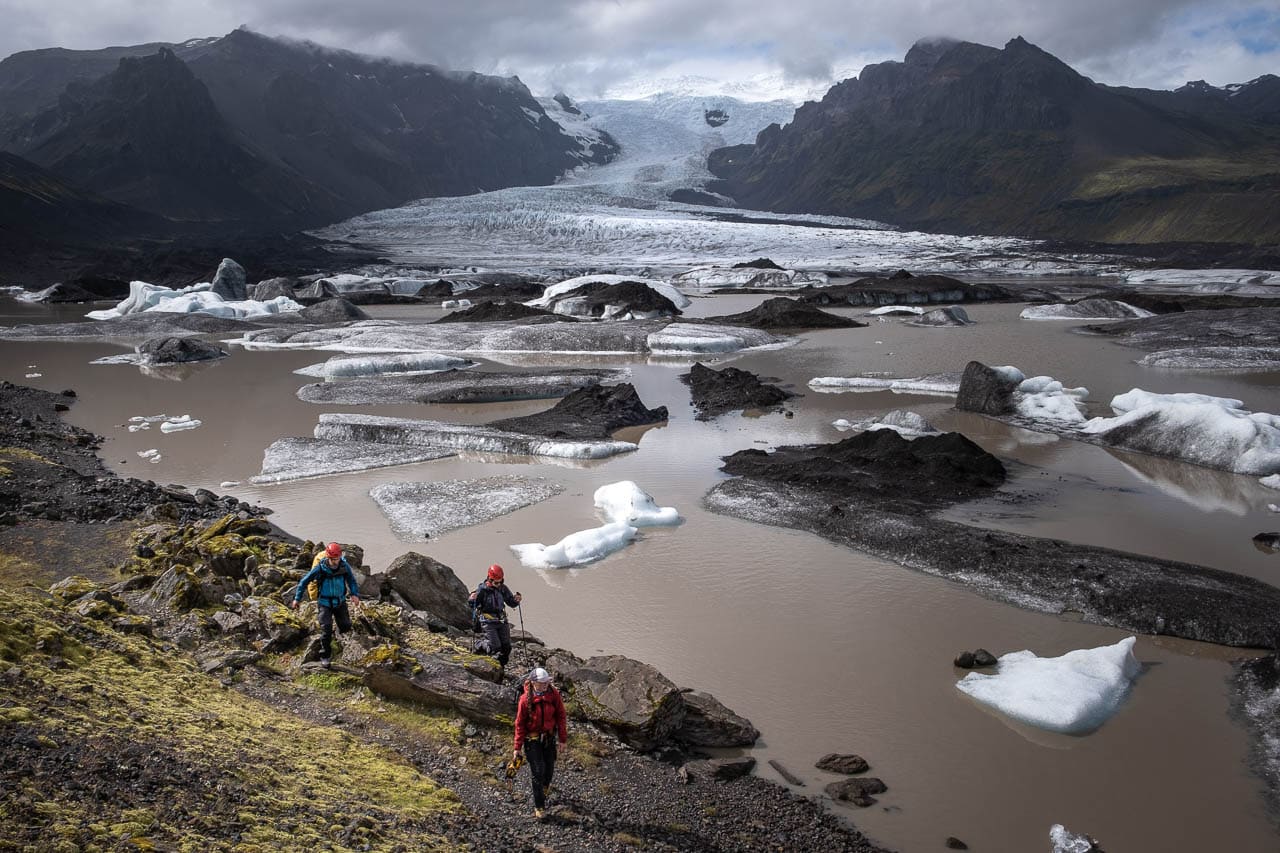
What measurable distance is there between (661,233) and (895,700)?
8053cm

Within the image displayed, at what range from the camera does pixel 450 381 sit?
28.4m

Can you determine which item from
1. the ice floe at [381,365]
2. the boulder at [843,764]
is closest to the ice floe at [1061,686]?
the boulder at [843,764]

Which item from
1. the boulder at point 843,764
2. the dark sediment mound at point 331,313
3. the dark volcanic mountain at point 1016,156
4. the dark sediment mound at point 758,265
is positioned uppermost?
the dark volcanic mountain at point 1016,156

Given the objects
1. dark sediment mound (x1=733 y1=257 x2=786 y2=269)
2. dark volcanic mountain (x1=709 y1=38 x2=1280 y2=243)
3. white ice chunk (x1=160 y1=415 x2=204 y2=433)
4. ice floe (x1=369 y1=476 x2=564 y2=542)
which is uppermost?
dark volcanic mountain (x1=709 y1=38 x2=1280 y2=243)

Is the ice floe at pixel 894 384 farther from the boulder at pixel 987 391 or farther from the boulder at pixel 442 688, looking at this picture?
the boulder at pixel 442 688

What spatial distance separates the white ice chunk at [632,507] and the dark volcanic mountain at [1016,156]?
76.6m

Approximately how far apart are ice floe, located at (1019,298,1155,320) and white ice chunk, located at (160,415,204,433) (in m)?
39.9

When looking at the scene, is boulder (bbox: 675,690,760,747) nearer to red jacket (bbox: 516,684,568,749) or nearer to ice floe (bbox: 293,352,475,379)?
red jacket (bbox: 516,684,568,749)

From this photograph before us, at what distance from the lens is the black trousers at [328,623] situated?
8727 mm

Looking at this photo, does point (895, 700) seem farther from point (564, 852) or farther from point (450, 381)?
point (450, 381)

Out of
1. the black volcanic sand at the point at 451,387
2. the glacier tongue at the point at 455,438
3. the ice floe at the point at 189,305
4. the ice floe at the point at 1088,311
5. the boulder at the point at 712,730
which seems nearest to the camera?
the boulder at the point at 712,730

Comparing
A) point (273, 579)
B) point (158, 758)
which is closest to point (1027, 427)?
point (273, 579)

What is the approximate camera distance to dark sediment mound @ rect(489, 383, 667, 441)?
70.1 feet

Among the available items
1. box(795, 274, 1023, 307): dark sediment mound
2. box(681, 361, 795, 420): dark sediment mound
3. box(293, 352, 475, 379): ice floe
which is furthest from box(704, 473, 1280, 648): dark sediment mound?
box(795, 274, 1023, 307): dark sediment mound
